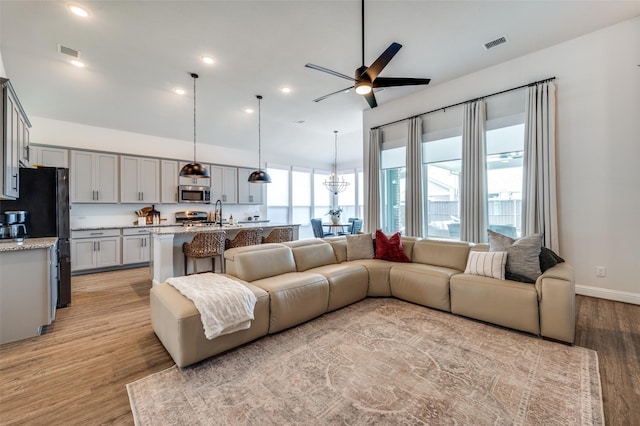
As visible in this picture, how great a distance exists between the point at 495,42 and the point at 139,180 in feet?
23.1

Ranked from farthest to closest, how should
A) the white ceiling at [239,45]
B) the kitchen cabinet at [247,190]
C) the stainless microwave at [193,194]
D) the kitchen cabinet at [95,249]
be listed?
the kitchen cabinet at [247,190], the stainless microwave at [193,194], the kitchen cabinet at [95,249], the white ceiling at [239,45]

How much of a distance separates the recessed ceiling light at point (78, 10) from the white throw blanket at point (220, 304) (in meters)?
3.24

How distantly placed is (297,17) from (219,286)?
314 centimetres

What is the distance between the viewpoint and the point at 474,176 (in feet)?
15.0

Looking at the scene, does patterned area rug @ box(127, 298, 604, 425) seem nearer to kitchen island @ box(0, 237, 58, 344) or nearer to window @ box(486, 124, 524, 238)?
kitchen island @ box(0, 237, 58, 344)

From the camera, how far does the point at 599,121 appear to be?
3.63 metres

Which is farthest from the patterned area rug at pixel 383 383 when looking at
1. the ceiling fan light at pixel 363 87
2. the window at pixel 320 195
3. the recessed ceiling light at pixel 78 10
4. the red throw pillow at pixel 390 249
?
the window at pixel 320 195

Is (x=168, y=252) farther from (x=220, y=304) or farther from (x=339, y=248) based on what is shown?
(x=339, y=248)

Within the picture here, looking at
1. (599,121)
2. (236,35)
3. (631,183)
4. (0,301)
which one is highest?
(236,35)

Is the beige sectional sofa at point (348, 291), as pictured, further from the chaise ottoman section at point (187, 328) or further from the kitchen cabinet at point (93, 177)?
the kitchen cabinet at point (93, 177)

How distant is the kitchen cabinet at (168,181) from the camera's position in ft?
20.8

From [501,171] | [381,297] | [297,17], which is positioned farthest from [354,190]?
[297,17]

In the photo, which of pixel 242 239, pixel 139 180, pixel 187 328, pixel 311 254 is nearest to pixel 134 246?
pixel 139 180

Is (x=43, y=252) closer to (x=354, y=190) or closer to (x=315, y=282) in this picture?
(x=315, y=282)
